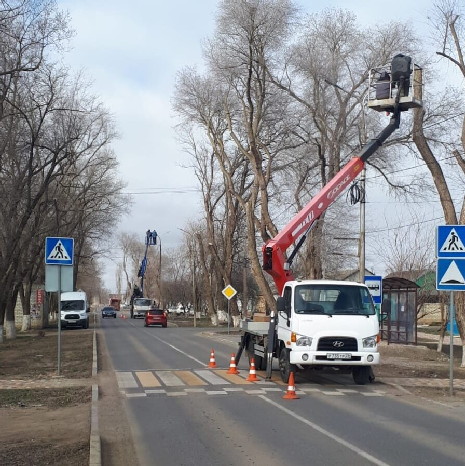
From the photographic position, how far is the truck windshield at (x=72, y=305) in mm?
54656

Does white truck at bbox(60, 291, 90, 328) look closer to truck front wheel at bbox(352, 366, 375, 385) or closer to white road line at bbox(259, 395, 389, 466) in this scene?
truck front wheel at bbox(352, 366, 375, 385)

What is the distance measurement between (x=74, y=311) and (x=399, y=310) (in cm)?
3010

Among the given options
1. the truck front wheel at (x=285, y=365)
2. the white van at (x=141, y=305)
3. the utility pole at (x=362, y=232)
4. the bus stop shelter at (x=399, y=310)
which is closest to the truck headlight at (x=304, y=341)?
the truck front wheel at (x=285, y=365)

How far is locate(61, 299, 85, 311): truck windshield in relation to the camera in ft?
179

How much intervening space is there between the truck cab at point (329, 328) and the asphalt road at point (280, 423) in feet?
2.00

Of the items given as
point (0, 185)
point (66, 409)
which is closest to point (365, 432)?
point (66, 409)

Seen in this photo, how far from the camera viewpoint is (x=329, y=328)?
15.0 metres

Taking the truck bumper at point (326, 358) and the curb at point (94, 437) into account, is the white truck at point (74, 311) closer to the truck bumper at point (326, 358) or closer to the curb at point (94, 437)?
the curb at point (94, 437)

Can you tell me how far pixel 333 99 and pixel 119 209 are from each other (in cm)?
2584

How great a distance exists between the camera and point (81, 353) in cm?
2669

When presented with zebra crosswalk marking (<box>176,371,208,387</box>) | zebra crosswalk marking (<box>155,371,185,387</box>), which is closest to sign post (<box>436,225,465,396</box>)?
zebra crosswalk marking (<box>176,371,208,387</box>)

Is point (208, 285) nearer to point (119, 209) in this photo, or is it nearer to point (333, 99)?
point (119, 209)

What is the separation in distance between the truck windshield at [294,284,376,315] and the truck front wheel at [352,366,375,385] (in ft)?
4.28

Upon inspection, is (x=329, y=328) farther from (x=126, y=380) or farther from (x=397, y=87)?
(x=397, y=87)
